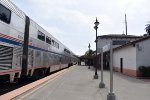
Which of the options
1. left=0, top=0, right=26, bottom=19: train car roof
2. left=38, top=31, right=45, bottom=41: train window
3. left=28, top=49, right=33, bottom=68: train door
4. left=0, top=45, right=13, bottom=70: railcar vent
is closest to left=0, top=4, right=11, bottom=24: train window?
left=0, top=0, right=26, bottom=19: train car roof

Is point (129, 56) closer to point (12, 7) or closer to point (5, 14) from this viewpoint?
point (12, 7)

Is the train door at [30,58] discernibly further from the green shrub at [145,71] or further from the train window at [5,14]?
the green shrub at [145,71]

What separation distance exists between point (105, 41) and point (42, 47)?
180 ft

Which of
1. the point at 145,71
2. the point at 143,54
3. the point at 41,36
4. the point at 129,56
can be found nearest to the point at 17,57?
the point at 41,36

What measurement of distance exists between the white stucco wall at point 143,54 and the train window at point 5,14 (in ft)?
54.8

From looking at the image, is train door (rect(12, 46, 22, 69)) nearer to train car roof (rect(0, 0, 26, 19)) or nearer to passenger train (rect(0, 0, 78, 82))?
passenger train (rect(0, 0, 78, 82))

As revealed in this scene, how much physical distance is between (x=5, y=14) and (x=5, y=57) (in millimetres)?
1784

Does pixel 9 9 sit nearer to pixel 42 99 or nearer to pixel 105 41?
pixel 42 99

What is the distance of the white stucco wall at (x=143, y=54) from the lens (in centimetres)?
2712

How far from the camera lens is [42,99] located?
11.8 meters

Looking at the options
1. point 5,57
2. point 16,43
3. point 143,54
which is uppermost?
point 143,54

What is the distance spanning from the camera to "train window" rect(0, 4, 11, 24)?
1190cm

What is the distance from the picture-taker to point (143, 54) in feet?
89.5

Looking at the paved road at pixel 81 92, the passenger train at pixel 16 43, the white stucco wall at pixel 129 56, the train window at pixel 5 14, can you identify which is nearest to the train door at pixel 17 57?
the passenger train at pixel 16 43
